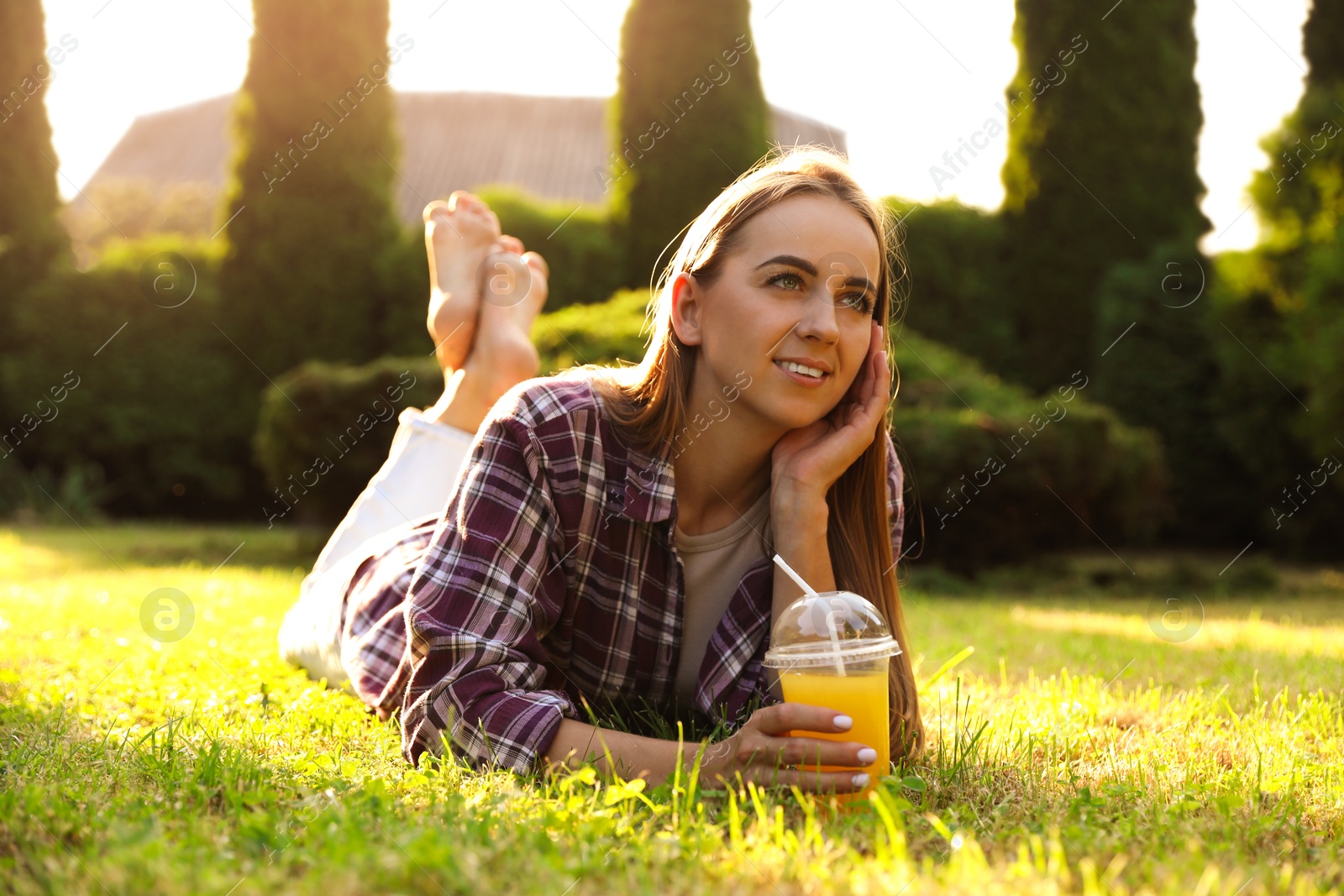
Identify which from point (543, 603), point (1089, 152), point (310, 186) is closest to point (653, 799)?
point (543, 603)

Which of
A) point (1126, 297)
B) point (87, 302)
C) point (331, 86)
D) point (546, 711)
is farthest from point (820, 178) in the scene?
→ point (87, 302)

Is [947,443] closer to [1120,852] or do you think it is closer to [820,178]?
[820,178]

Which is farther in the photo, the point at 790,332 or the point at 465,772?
the point at 790,332

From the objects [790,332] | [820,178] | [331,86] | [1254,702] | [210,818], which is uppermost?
[331,86]

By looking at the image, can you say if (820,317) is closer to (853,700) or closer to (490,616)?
(853,700)

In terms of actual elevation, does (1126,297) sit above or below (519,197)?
below

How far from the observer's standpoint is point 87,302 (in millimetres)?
10992

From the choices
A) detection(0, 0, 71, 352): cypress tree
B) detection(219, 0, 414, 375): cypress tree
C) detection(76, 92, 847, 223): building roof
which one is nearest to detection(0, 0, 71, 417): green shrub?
detection(0, 0, 71, 352): cypress tree

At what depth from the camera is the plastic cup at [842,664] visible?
1926 mm

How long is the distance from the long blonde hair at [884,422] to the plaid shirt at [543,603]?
90mm

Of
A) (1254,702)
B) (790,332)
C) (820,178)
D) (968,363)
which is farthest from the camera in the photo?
(968,363)

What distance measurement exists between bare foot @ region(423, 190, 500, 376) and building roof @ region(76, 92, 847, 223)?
24.6 metres

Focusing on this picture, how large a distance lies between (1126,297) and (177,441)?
30.4ft

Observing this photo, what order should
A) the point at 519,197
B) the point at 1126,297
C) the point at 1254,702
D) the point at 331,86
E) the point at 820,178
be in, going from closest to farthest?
the point at 820,178, the point at 1254,702, the point at 1126,297, the point at 331,86, the point at 519,197
